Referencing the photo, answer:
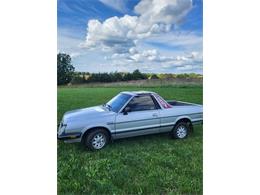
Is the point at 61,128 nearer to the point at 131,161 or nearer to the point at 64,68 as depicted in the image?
the point at 64,68

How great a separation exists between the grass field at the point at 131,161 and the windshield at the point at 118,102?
0.06 metres

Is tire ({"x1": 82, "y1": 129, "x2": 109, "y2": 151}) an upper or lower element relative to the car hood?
lower

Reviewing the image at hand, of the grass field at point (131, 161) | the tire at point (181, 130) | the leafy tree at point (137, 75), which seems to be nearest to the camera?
the grass field at point (131, 161)

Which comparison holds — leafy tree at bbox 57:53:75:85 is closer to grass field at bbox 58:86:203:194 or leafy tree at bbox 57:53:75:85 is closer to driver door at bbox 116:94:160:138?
grass field at bbox 58:86:203:194

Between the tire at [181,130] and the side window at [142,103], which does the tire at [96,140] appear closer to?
the side window at [142,103]

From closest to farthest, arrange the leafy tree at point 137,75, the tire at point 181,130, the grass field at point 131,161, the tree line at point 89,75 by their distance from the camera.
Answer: the grass field at point 131,161 → the tree line at point 89,75 → the leafy tree at point 137,75 → the tire at point 181,130

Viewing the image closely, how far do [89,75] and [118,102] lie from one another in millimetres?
430

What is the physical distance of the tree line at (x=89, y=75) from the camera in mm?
3111

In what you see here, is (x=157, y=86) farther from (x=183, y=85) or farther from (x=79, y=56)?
(x=79, y=56)

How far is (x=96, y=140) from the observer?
3.21m

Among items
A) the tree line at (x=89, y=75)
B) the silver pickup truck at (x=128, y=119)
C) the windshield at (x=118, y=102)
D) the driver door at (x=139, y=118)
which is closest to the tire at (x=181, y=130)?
the silver pickup truck at (x=128, y=119)

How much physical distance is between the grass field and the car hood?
0.05m

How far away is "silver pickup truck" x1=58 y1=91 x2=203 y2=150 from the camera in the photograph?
3195mm

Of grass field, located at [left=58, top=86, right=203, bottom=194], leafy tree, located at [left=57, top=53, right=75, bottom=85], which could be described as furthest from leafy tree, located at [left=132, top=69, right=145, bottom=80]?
leafy tree, located at [left=57, top=53, right=75, bottom=85]
